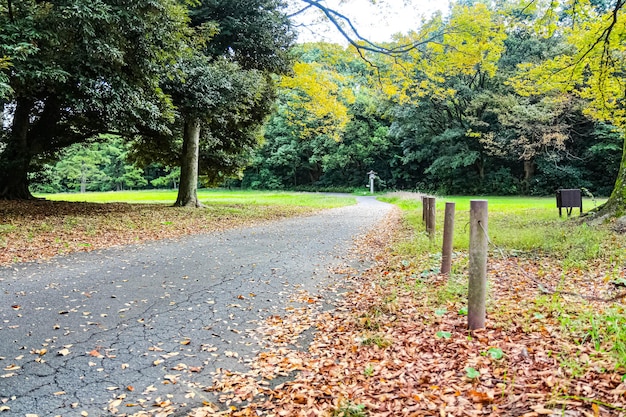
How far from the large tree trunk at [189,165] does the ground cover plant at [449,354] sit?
1238 centimetres

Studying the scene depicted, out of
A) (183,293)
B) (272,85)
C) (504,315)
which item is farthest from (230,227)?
(504,315)

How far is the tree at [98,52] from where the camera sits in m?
7.91

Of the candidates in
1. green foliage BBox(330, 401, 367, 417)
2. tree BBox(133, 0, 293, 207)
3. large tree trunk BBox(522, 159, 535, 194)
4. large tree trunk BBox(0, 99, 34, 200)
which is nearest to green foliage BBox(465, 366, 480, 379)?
green foliage BBox(330, 401, 367, 417)

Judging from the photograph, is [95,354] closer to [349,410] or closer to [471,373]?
[349,410]

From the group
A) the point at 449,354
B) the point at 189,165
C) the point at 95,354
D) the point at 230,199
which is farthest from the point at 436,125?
the point at 95,354

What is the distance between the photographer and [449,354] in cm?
317

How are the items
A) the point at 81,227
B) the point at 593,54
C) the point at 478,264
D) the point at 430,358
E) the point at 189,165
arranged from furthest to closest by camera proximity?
the point at 189,165, the point at 593,54, the point at 81,227, the point at 478,264, the point at 430,358

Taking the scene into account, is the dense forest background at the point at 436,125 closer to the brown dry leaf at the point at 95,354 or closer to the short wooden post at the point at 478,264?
the short wooden post at the point at 478,264

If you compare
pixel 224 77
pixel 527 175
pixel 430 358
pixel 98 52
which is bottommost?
pixel 430 358

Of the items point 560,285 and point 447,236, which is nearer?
point 560,285

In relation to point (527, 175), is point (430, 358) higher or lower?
lower

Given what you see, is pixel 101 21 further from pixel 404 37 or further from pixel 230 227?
pixel 404 37

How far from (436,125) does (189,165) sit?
30059 mm

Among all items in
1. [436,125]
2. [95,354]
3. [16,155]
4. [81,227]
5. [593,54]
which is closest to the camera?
[95,354]
